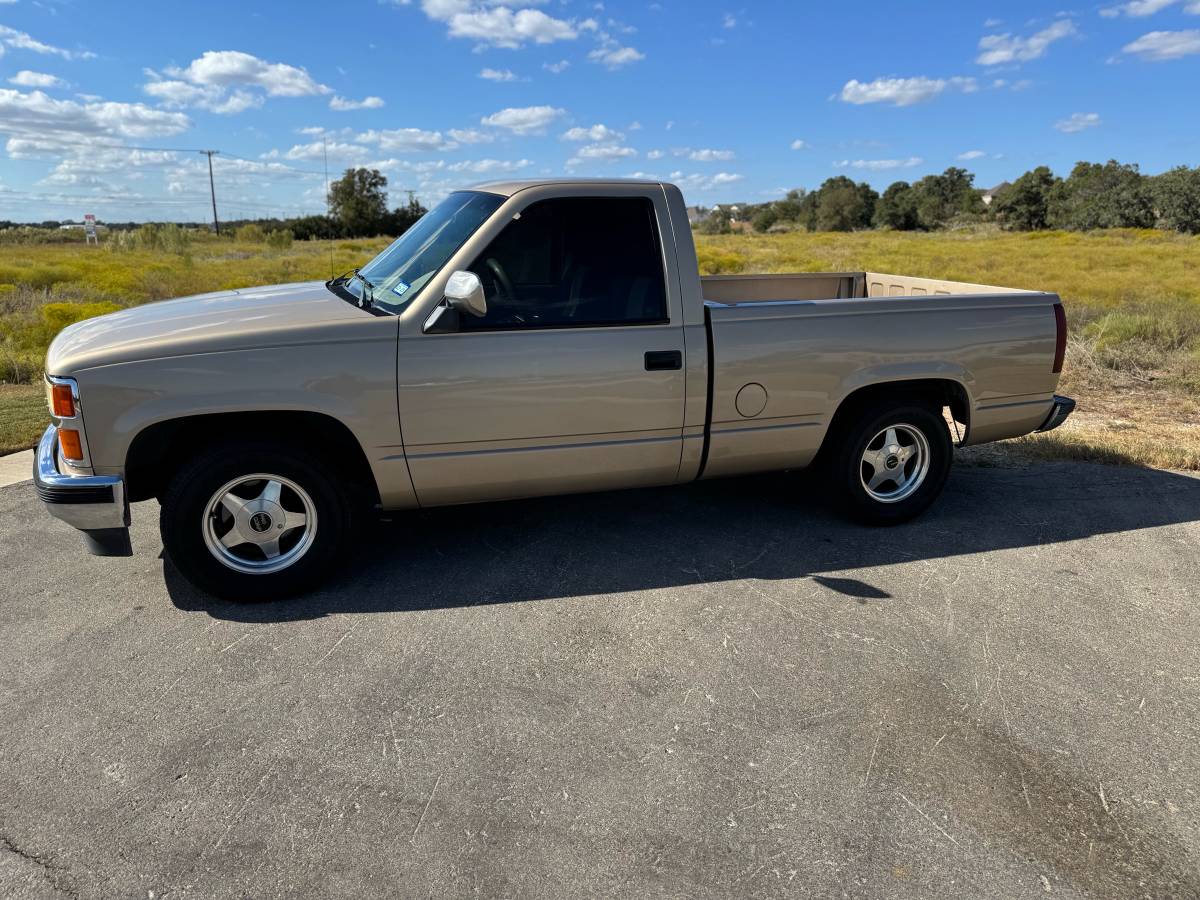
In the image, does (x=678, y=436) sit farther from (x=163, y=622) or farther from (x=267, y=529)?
(x=163, y=622)

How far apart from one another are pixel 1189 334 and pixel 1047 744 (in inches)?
436

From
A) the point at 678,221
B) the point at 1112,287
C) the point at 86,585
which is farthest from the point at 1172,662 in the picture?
the point at 1112,287

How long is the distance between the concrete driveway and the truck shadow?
1.1 inches

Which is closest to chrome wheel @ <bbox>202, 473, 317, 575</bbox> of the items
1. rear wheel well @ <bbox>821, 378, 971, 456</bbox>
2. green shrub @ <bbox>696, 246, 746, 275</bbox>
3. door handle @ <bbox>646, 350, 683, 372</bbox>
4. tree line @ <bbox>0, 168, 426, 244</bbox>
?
door handle @ <bbox>646, 350, 683, 372</bbox>

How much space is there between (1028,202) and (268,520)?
84.1 meters

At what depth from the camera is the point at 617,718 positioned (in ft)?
10.7

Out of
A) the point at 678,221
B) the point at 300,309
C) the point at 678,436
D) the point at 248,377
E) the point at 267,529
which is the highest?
the point at 678,221

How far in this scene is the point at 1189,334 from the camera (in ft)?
38.5

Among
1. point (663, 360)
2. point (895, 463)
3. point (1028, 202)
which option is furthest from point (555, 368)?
point (1028, 202)

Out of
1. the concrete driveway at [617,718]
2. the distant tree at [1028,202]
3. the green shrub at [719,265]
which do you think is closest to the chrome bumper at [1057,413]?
the concrete driveway at [617,718]

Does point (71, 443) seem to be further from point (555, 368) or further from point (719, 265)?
point (719, 265)

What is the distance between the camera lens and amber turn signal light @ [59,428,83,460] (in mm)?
3721

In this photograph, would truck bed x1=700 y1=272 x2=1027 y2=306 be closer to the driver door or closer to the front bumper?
the driver door

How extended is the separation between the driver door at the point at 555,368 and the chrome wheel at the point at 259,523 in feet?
1.93
